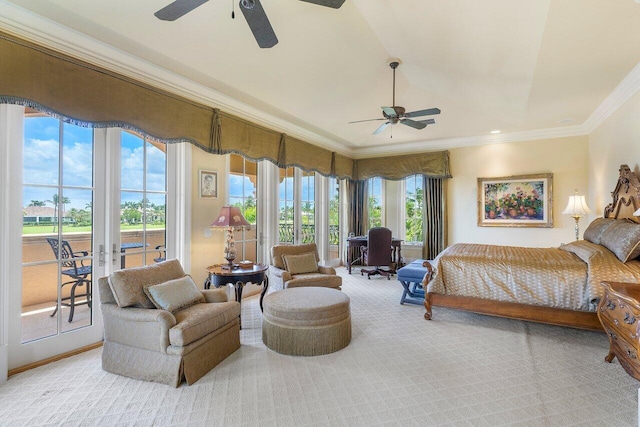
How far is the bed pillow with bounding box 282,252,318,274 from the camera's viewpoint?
4.17 m

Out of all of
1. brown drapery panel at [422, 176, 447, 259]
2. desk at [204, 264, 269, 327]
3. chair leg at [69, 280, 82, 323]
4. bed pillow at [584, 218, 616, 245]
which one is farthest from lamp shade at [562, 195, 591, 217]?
chair leg at [69, 280, 82, 323]

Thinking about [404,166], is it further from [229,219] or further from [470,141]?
[229,219]

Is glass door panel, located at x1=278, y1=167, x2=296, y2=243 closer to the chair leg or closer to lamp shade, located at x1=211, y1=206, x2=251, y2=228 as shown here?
lamp shade, located at x1=211, y1=206, x2=251, y2=228

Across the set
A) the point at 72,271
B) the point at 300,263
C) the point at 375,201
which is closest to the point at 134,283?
the point at 72,271

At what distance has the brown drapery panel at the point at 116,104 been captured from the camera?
2.29m

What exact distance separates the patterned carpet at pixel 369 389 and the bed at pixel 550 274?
12.9 inches

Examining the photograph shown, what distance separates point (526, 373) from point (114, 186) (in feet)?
13.3

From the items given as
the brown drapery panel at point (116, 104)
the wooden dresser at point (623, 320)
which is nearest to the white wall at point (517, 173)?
the wooden dresser at point (623, 320)

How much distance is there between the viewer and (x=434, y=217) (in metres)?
6.49

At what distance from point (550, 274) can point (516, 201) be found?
310 centimetres

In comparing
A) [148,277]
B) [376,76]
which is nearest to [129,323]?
[148,277]

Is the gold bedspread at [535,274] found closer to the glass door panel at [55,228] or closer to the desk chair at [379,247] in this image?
the desk chair at [379,247]

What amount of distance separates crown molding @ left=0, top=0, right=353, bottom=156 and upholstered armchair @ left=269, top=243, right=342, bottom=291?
2014 millimetres

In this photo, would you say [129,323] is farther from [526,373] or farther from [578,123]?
[578,123]
